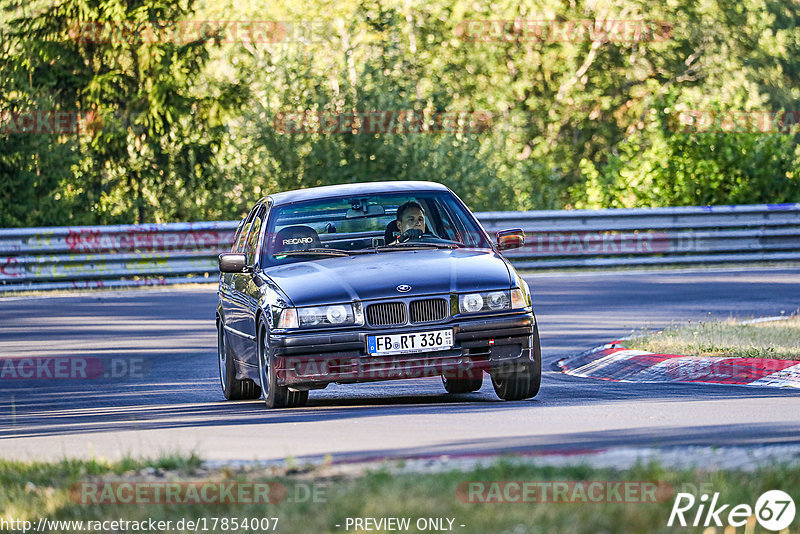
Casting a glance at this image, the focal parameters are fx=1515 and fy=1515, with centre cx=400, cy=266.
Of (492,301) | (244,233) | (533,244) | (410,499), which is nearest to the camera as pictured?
(410,499)

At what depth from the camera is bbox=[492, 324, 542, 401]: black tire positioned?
1018 cm

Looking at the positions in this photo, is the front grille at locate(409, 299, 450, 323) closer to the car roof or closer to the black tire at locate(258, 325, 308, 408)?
the black tire at locate(258, 325, 308, 408)

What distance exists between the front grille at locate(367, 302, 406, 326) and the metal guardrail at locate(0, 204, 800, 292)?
45.8 ft

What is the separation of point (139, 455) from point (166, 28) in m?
24.7

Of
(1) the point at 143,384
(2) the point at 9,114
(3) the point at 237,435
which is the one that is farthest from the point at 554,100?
(3) the point at 237,435

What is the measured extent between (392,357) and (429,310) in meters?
0.39

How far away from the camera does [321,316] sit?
32.5ft

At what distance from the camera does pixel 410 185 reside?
11.8 m

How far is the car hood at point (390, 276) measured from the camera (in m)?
9.92

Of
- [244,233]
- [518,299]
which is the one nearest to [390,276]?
[518,299]

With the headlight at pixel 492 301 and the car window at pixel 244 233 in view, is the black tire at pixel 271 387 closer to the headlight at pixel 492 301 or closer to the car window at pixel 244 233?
the headlight at pixel 492 301

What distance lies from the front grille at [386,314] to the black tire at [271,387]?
2.58 feet

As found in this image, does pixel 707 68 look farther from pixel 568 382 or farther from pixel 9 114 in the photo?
pixel 568 382

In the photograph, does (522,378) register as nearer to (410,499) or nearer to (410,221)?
(410,221)
